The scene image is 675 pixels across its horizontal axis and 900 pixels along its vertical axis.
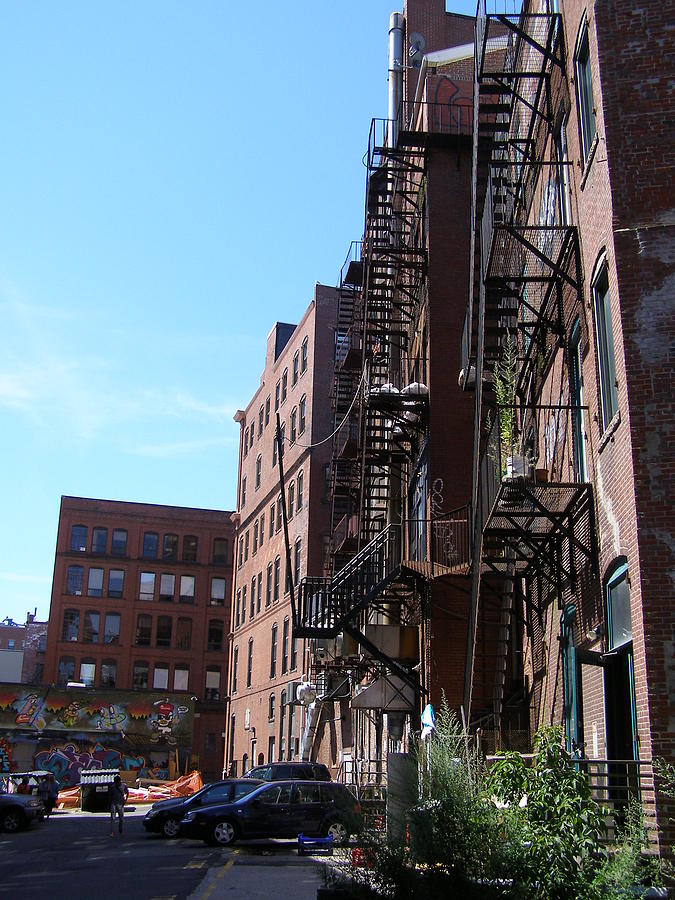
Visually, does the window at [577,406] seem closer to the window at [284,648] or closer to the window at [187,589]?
the window at [284,648]

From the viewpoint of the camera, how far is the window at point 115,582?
71.2 m

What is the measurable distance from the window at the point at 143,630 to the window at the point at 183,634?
199cm

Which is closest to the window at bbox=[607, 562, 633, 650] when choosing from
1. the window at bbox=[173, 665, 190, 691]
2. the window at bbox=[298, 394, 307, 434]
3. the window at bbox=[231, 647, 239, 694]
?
the window at bbox=[298, 394, 307, 434]

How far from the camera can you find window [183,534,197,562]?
242 feet

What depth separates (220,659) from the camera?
233 ft

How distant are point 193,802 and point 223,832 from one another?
5.74ft

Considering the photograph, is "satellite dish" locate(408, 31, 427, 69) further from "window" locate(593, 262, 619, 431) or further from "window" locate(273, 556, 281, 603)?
"window" locate(593, 262, 619, 431)

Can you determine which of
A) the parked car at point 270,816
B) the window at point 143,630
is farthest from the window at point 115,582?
the parked car at point 270,816

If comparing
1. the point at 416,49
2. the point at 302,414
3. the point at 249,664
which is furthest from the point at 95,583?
the point at 416,49

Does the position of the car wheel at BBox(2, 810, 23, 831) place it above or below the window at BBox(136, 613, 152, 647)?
below

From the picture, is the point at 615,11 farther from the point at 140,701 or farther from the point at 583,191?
the point at 140,701

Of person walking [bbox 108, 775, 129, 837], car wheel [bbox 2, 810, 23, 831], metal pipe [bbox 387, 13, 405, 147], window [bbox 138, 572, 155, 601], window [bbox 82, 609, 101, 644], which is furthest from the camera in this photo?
window [bbox 138, 572, 155, 601]

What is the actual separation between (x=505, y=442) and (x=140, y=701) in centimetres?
4491

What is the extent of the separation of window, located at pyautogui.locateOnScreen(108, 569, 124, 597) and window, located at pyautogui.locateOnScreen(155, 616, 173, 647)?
338 cm
